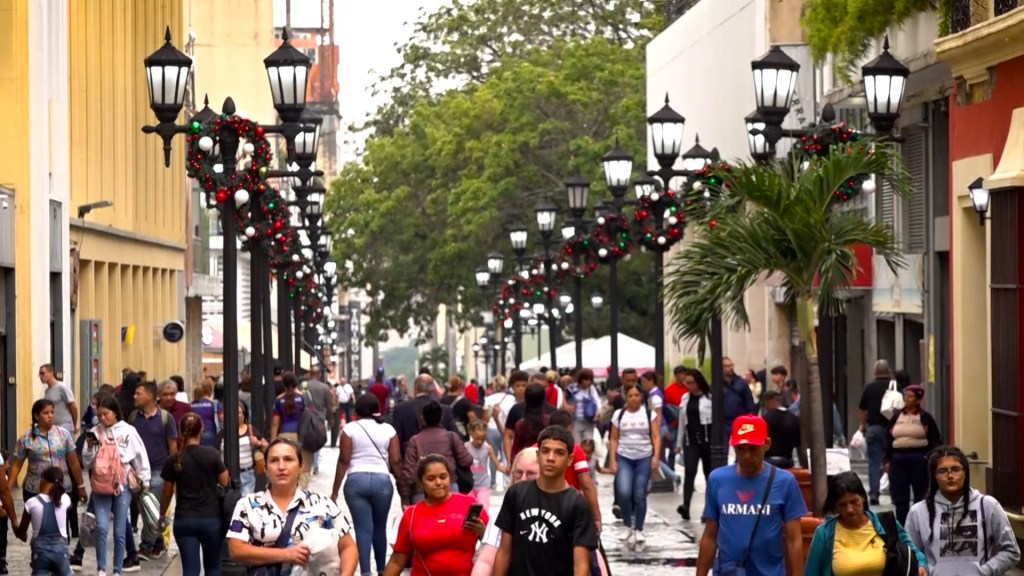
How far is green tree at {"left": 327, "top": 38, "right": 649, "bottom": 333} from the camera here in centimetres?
6325

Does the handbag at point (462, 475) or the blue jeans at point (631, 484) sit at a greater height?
the handbag at point (462, 475)

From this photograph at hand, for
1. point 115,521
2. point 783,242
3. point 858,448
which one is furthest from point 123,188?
point 783,242

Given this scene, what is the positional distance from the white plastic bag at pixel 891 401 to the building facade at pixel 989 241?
60cm

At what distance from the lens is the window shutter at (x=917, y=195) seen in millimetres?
31078

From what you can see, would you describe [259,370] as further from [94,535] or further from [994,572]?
[994,572]

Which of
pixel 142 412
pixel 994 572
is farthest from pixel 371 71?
pixel 994 572

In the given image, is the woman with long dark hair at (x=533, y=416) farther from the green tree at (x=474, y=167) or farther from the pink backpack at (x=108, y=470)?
the green tree at (x=474, y=167)

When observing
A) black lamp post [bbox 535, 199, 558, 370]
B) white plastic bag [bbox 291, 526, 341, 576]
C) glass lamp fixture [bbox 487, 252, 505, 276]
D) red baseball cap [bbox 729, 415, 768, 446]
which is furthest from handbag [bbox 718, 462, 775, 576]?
glass lamp fixture [bbox 487, 252, 505, 276]

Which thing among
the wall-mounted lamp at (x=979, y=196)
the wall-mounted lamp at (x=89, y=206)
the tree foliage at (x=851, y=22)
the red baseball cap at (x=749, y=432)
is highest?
the tree foliage at (x=851, y=22)

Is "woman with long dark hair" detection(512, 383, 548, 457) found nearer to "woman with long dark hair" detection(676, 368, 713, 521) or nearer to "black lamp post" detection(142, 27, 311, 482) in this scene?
"black lamp post" detection(142, 27, 311, 482)

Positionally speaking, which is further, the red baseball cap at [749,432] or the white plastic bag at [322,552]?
the red baseball cap at [749,432]

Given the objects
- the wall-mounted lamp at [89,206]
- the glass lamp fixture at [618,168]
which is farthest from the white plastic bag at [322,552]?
the wall-mounted lamp at [89,206]

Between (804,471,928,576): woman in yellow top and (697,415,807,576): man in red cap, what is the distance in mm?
645

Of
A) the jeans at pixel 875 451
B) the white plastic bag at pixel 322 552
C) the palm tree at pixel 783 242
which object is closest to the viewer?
the white plastic bag at pixel 322 552
